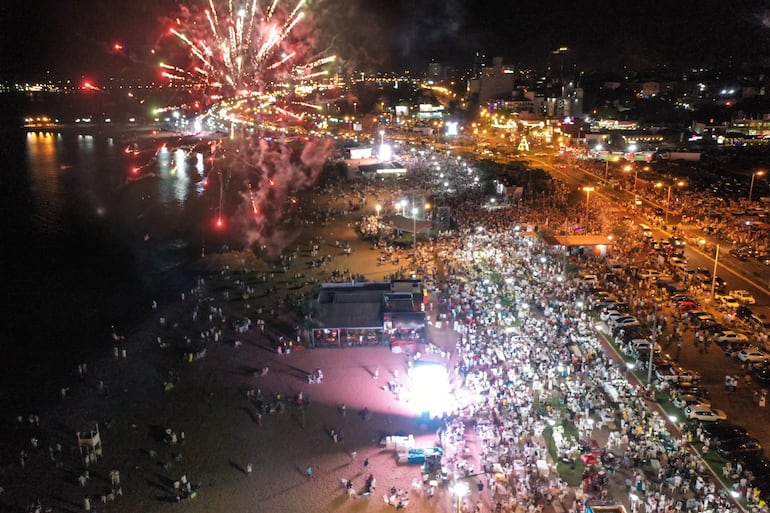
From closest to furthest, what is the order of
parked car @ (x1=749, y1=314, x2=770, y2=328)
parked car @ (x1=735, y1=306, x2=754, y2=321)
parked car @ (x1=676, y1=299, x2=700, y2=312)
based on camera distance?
parked car @ (x1=749, y1=314, x2=770, y2=328) < parked car @ (x1=735, y1=306, x2=754, y2=321) < parked car @ (x1=676, y1=299, x2=700, y2=312)

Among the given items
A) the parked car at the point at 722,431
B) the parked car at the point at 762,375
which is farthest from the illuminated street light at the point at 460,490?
the parked car at the point at 762,375

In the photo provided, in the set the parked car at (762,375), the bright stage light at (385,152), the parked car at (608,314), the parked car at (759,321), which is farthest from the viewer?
the bright stage light at (385,152)

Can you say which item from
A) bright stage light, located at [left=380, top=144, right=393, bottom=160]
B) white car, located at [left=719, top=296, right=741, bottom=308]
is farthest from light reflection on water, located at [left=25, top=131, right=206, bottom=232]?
white car, located at [left=719, top=296, right=741, bottom=308]

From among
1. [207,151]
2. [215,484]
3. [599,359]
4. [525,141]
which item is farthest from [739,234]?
[207,151]

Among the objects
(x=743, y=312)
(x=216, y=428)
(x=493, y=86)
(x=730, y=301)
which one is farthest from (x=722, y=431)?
(x=493, y=86)

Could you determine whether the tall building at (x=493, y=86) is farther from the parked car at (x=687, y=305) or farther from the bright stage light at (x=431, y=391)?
the bright stage light at (x=431, y=391)

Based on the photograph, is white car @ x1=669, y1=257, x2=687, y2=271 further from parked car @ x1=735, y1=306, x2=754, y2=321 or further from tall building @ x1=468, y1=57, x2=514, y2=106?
tall building @ x1=468, y1=57, x2=514, y2=106
